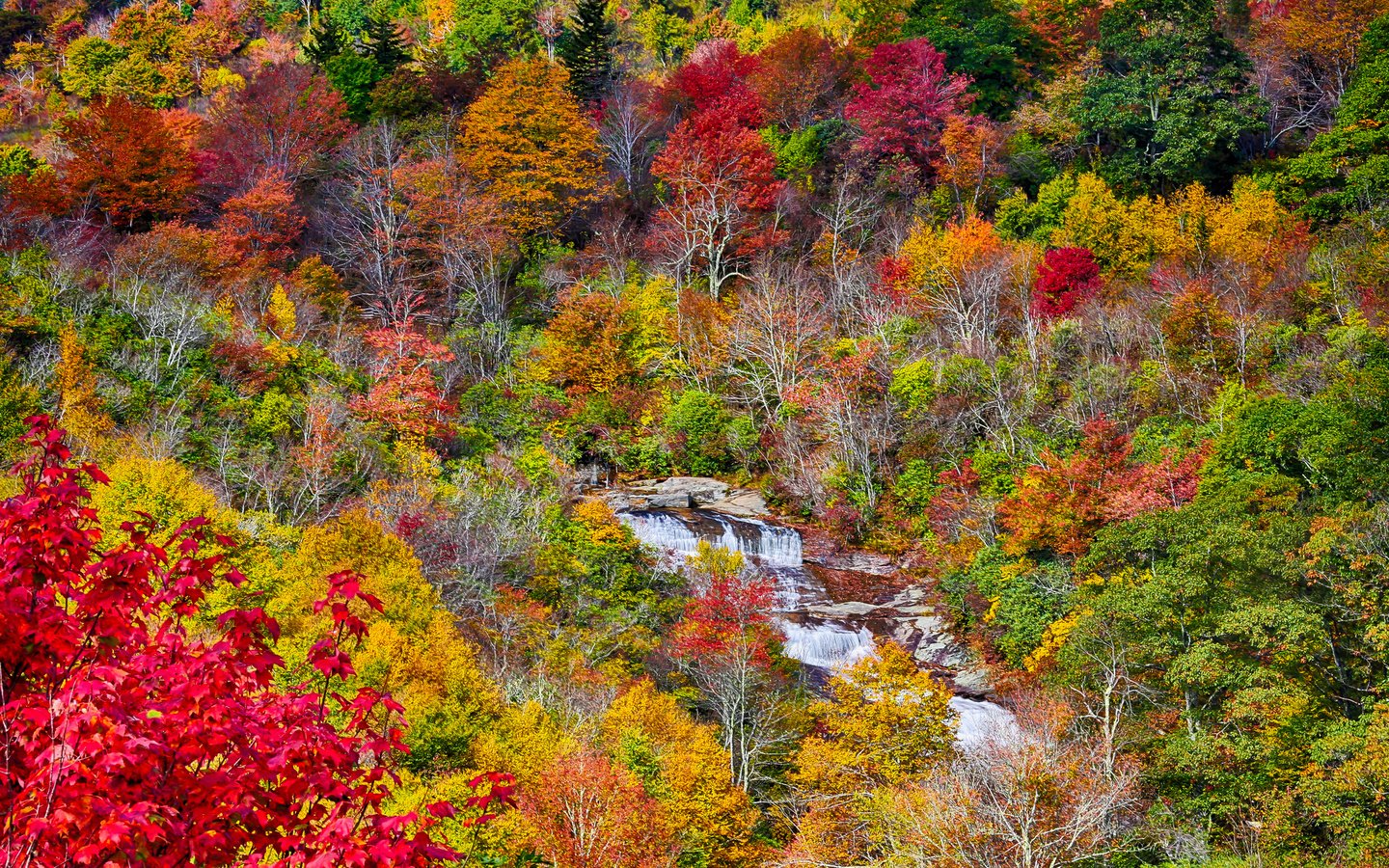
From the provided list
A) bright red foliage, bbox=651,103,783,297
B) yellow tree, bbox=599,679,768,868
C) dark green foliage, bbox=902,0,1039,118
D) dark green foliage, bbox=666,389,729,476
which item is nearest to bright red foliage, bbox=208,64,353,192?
bright red foliage, bbox=651,103,783,297

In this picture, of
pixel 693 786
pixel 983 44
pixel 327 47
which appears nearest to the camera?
pixel 693 786

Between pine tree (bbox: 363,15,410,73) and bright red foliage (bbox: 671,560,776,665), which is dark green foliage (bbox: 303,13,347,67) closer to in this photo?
pine tree (bbox: 363,15,410,73)

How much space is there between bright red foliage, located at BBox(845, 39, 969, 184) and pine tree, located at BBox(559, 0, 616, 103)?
1452 centimetres

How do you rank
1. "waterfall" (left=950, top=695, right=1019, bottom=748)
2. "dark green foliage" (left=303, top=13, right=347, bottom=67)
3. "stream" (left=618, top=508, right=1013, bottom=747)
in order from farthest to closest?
"dark green foliage" (left=303, top=13, right=347, bottom=67) → "stream" (left=618, top=508, right=1013, bottom=747) → "waterfall" (left=950, top=695, right=1019, bottom=748)

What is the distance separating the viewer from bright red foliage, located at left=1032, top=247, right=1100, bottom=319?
119ft

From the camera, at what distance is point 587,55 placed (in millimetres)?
53969

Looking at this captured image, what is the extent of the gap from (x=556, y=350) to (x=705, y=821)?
2318 cm

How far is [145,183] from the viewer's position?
40.3m

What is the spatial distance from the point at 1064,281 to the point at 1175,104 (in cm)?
940

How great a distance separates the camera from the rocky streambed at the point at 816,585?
29484mm

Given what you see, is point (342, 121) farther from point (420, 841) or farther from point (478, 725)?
point (420, 841)

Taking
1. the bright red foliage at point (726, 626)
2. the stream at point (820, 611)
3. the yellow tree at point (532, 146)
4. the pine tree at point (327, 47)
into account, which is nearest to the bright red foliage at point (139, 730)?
the bright red foliage at point (726, 626)

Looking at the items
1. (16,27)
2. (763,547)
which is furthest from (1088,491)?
(16,27)

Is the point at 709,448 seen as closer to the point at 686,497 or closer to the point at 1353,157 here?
the point at 686,497
